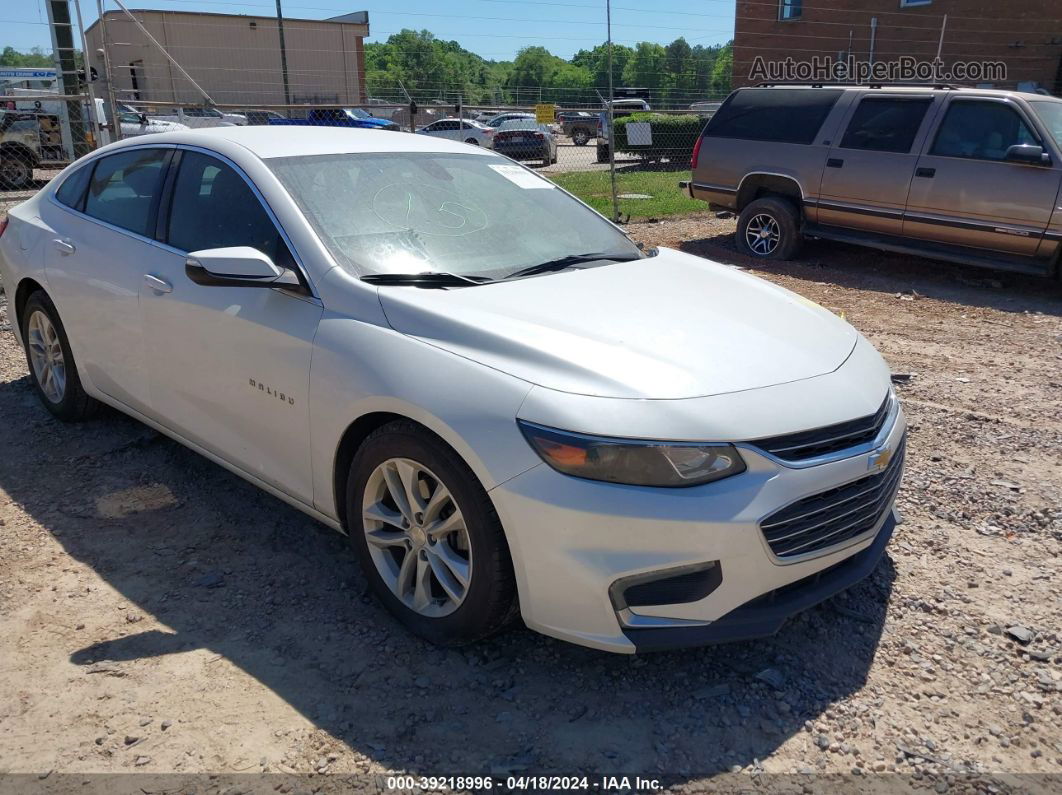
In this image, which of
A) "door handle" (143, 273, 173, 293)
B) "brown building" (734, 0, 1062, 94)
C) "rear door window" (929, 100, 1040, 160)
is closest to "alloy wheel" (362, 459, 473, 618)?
"door handle" (143, 273, 173, 293)

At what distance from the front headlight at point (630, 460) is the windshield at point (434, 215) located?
1086mm

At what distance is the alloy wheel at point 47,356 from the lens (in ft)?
15.9

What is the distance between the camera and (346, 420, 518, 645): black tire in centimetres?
268

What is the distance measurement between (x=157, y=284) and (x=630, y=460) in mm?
2390

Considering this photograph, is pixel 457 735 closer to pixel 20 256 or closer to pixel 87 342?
pixel 87 342

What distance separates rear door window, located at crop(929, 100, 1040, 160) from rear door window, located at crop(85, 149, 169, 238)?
7.31 metres

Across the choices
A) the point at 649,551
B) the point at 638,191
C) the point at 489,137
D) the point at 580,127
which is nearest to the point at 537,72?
the point at 580,127

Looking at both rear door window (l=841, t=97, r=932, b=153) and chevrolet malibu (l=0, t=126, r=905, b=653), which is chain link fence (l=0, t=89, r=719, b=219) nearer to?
rear door window (l=841, t=97, r=932, b=153)

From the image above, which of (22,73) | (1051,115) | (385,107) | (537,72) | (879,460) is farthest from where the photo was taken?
(537,72)

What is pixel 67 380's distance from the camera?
479 cm

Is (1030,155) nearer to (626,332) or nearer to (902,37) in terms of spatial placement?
(626,332)

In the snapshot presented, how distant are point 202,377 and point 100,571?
87 centimetres

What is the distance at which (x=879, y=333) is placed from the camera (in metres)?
6.99

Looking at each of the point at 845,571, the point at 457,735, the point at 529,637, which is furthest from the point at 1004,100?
the point at 457,735
